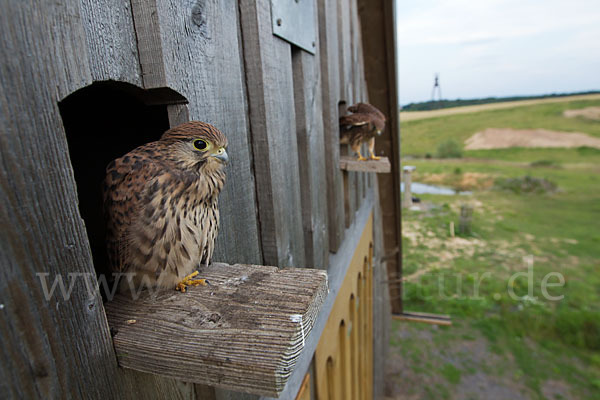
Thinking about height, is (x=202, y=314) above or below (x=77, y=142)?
below

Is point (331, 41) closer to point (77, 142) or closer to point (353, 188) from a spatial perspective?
point (353, 188)

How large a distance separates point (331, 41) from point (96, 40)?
191 cm

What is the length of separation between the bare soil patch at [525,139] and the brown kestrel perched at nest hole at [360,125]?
2831 centimetres

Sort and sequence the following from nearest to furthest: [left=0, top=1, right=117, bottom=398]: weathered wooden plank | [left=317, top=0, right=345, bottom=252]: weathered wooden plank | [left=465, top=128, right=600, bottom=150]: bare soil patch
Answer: [left=0, top=1, right=117, bottom=398]: weathered wooden plank → [left=317, top=0, right=345, bottom=252]: weathered wooden plank → [left=465, top=128, right=600, bottom=150]: bare soil patch

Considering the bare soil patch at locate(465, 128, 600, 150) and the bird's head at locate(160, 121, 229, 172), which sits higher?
the bird's head at locate(160, 121, 229, 172)

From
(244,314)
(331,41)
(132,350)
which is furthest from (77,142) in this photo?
(331,41)

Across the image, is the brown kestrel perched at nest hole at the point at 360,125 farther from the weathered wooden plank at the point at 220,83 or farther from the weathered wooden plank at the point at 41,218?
the weathered wooden plank at the point at 41,218

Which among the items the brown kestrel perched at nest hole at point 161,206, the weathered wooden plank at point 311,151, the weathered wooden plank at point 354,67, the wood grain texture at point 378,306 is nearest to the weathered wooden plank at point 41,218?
the brown kestrel perched at nest hole at point 161,206

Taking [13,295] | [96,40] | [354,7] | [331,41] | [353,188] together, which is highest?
[354,7]

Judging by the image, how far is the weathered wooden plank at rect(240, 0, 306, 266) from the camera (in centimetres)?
118

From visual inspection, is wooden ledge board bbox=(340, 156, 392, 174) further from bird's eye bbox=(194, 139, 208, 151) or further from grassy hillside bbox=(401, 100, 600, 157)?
grassy hillside bbox=(401, 100, 600, 157)

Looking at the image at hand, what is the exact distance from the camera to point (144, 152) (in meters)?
0.81

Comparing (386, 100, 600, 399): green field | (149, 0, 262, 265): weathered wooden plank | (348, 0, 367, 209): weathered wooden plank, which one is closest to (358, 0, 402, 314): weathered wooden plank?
(348, 0, 367, 209): weathered wooden plank

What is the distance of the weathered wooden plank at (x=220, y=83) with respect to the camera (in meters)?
0.83
